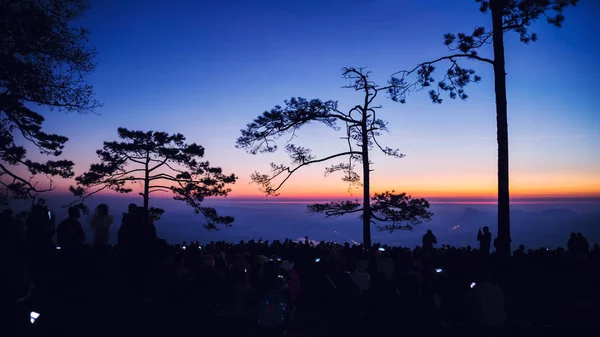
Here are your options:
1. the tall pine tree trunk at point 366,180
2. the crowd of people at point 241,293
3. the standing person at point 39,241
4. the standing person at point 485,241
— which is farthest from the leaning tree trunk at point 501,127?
the standing person at point 39,241

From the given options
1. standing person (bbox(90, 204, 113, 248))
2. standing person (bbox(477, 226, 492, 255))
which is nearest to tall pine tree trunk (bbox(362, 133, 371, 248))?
standing person (bbox(477, 226, 492, 255))

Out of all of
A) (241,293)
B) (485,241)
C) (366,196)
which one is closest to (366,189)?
(366,196)

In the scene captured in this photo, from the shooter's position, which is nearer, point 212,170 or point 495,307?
point 495,307

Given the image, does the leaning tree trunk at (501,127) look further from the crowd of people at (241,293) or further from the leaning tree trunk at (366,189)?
the leaning tree trunk at (366,189)

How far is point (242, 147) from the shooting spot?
16891mm

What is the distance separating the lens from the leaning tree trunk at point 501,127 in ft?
39.1

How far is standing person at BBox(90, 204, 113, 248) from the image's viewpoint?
8523mm

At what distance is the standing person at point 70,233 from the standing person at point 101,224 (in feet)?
1.15

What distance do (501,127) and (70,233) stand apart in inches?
498

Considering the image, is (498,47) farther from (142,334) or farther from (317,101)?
(142,334)

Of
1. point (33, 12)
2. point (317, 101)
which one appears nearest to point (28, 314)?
point (33, 12)

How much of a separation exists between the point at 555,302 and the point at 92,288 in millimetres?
9444

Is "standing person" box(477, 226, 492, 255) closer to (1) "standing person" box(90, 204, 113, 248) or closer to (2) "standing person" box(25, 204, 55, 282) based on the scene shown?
(1) "standing person" box(90, 204, 113, 248)

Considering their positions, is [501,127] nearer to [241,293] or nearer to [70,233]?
[241,293]
